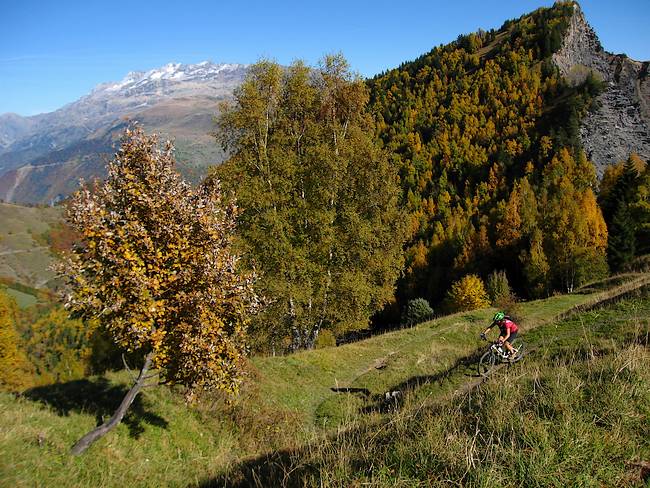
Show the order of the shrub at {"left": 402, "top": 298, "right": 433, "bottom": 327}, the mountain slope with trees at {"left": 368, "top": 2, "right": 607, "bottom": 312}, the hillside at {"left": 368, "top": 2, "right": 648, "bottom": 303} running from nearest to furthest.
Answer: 1. the shrub at {"left": 402, "top": 298, "right": 433, "bottom": 327}
2. the mountain slope with trees at {"left": 368, "top": 2, "right": 607, "bottom": 312}
3. the hillside at {"left": 368, "top": 2, "right": 648, "bottom": 303}

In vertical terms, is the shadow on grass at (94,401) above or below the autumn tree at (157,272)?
below

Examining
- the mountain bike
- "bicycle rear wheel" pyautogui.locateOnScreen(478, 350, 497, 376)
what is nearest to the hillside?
"bicycle rear wheel" pyautogui.locateOnScreen(478, 350, 497, 376)

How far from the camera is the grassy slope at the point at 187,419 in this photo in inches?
400

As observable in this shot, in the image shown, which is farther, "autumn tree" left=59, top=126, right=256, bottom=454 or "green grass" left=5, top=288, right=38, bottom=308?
"green grass" left=5, top=288, right=38, bottom=308

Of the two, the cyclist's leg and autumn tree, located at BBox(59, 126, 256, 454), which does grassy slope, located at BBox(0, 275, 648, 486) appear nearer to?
autumn tree, located at BBox(59, 126, 256, 454)

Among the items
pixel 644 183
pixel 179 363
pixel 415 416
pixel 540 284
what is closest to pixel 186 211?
pixel 179 363

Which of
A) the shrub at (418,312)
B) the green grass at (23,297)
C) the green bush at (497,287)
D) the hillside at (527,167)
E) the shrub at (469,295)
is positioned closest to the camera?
the shrub at (418,312)

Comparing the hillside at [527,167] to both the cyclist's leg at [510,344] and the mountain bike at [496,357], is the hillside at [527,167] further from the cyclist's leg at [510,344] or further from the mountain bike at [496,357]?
the cyclist's leg at [510,344]

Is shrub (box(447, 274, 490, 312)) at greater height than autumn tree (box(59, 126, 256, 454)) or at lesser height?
lesser

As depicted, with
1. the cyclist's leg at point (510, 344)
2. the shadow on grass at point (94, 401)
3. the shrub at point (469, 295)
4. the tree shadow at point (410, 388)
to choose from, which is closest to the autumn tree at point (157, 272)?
the shadow on grass at point (94, 401)

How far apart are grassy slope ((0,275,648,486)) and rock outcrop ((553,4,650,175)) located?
138 meters

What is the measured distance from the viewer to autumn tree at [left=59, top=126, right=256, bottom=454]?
383 inches

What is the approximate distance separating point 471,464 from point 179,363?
7.76m

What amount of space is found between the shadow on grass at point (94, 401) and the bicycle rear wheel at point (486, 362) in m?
12.6
